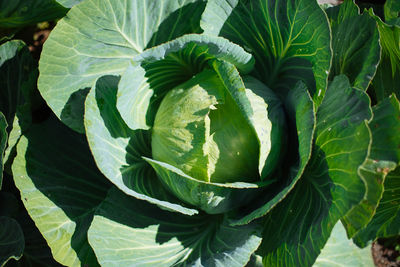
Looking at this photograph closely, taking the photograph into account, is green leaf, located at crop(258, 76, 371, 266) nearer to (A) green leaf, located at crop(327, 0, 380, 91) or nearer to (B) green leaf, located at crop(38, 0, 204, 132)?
(A) green leaf, located at crop(327, 0, 380, 91)

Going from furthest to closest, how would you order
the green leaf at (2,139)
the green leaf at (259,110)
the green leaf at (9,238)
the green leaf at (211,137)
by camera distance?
1. the green leaf at (9,238)
2. the green leaf at (2,139)
3. the green leaf at (211,137)
4. the green leaf at (259,110)

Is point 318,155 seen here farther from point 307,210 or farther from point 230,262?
point 230,262

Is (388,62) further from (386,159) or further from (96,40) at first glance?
(96,40)

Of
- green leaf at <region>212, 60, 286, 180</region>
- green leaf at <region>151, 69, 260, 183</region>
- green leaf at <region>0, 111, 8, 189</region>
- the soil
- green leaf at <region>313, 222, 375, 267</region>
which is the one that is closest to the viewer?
green leaf at <region>212, 60, 286, 180</region>

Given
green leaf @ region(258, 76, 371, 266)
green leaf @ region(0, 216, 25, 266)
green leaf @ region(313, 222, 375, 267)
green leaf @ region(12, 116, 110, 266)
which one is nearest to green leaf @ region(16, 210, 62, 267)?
green leaf @ region(0, 216, 25, 266)

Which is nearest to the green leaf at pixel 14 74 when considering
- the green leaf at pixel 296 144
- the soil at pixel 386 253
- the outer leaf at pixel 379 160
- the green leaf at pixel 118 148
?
the green leaf at pixel 118 148

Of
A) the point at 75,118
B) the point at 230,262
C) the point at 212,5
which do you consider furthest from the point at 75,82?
the point at 230,262

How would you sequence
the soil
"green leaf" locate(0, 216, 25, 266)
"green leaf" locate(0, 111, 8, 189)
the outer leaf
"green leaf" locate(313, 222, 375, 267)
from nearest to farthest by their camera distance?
the outer leaf < "green leaf" locate(0, 111, 8, 189) < "green leaf" locate(0, 216, 25, 266) < "green leaf" locate(313, 222, 375, 267) < the soil

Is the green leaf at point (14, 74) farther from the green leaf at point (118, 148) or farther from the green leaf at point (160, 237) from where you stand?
the green leaf at point (160, 237)
